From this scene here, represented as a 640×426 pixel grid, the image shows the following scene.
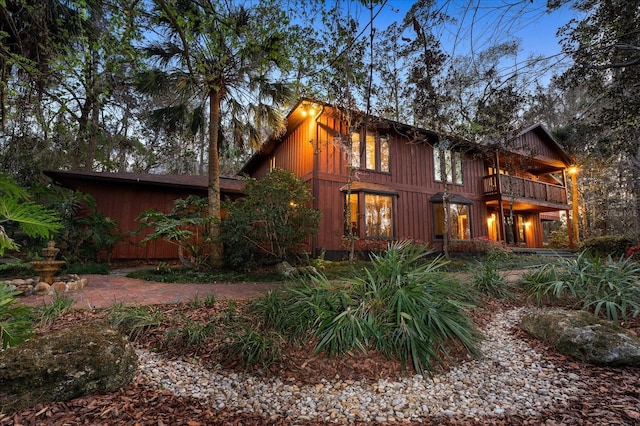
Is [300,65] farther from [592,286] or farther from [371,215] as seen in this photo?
[592,286]

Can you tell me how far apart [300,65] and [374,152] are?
528 cm

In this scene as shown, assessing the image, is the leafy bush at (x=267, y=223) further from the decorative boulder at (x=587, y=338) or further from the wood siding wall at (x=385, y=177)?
the decorative boulder at (x=587, y=338)

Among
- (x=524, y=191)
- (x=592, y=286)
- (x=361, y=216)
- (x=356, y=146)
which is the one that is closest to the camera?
(x=592, y=286)

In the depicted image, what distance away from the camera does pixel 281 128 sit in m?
9.19

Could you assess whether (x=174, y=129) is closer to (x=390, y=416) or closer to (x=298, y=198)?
(x=298, y=198)

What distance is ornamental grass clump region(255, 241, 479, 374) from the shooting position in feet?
8.85

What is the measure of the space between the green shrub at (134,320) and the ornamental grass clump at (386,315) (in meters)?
1.15

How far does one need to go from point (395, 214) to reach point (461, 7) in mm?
8464

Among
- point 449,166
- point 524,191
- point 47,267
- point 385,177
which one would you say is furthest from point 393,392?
point 524,191

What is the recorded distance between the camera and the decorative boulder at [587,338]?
249cm

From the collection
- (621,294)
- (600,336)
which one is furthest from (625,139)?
(600,336)

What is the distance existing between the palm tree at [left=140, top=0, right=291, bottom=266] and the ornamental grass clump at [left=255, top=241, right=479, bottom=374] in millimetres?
4084

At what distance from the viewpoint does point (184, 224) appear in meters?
7.70

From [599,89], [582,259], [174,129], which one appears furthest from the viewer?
[174,129]
